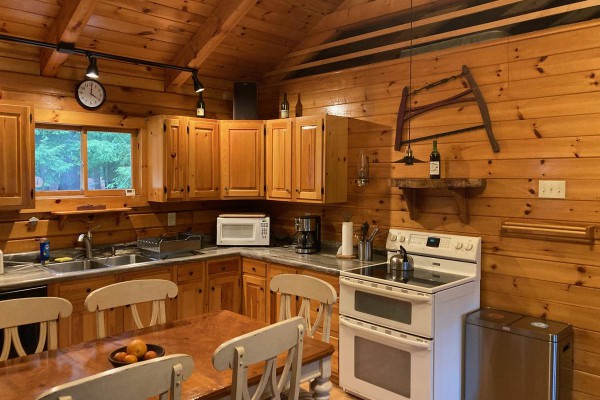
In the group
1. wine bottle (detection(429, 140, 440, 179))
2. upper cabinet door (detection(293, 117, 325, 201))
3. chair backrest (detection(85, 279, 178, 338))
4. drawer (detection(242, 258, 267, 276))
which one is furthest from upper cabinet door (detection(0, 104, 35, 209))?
wine bottle (detection(429, 140, 440, 179))

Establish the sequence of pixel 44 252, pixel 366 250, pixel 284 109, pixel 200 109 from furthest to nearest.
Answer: pixel 284 109
pixel 200 109
pixel 366 250
pixel 44 252

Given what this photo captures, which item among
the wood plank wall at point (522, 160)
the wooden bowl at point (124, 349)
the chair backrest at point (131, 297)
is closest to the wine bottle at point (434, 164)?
the wood plank wall at point (522, 160)

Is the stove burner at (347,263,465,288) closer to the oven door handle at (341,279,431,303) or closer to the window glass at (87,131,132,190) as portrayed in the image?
the oven door handle at (341,279,431,303)

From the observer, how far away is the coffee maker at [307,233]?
4.04 metres

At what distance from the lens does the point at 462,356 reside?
9.89 ft

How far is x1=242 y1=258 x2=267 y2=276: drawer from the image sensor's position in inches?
157

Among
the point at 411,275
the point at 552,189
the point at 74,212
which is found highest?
the point at 552,189

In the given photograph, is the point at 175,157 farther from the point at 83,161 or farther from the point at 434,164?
the point at 434,164

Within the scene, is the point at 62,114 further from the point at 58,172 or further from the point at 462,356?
the point at 462,356

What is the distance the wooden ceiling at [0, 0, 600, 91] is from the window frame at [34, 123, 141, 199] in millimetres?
419

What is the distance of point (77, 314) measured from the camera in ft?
10.7

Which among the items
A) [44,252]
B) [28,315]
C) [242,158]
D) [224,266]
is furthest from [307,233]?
[28,315]

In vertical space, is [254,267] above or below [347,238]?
below

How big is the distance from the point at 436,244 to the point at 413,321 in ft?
2.20
